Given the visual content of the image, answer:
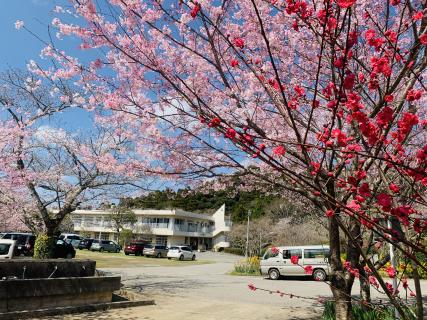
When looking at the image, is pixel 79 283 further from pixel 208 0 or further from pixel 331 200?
pixel 331 200

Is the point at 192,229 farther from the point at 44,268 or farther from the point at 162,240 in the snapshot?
the point at 44,268

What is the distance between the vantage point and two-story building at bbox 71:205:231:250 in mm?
53291

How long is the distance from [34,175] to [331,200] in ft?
41.0

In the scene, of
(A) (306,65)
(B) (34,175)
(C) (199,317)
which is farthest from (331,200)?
(B) (34,175)

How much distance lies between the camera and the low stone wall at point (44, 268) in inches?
360

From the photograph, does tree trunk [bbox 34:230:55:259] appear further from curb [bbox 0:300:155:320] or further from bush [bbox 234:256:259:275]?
bush [bbox 234:256:259:275]

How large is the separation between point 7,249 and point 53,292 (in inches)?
371

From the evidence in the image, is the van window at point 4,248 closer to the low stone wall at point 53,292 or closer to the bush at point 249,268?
the low stone wall at point 53,292

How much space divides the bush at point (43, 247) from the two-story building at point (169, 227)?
3742 cm

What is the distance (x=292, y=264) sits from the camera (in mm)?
19984

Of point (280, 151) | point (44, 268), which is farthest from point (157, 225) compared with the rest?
point (280, 151)

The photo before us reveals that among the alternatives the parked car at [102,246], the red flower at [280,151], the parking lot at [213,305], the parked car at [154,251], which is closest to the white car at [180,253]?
the parked car at [154,251]

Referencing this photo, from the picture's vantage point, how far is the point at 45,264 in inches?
392

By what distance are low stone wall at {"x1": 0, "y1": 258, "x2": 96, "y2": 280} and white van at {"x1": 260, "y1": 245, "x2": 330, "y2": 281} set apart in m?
11.0
